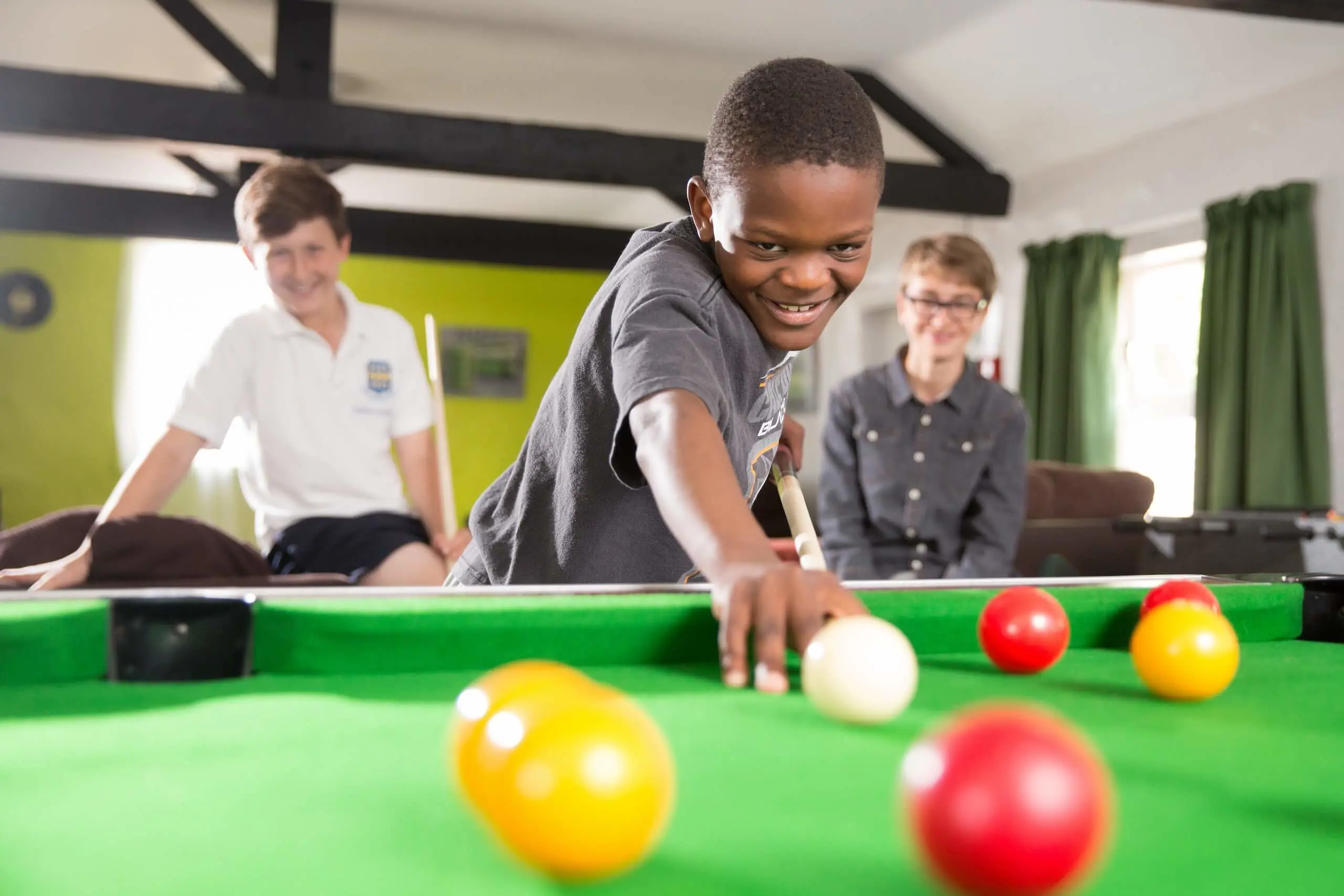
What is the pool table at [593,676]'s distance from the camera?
0.62m

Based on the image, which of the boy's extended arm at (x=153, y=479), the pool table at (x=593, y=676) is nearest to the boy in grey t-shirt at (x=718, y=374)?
the pool table at (x=593, y=676)

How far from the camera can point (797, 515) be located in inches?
82.2

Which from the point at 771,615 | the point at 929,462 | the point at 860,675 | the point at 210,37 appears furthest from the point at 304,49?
the point at 860,675

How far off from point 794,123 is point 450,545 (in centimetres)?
199

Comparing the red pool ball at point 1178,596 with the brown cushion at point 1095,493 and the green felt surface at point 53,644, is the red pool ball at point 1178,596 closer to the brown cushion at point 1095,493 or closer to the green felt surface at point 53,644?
the green felt surface at point 53,644

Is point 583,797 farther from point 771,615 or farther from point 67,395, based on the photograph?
point 67,395

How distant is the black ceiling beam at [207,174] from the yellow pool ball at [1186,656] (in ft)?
26.0

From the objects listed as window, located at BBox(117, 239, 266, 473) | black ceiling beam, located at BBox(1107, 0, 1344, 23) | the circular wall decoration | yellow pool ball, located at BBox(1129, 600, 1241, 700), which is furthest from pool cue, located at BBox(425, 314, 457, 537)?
the circular wall decoration

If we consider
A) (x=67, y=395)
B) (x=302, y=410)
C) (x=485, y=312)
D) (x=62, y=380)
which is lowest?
(x=302, y=410)

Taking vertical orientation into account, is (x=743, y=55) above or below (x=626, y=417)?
above

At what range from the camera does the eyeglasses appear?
3244 mm

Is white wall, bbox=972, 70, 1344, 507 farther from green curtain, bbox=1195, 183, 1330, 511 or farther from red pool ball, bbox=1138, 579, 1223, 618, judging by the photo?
red pool ball, bbox=1138, 579, 1223, 618

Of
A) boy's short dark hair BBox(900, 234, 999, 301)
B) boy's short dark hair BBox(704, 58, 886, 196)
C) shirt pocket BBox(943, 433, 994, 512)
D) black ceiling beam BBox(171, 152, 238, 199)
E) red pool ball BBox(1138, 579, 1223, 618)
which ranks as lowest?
red pool ball BBox(1138, 579, 1223, 618)

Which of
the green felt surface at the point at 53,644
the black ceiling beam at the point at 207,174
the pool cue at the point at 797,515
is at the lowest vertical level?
the green felt surface at the point at 53,644
